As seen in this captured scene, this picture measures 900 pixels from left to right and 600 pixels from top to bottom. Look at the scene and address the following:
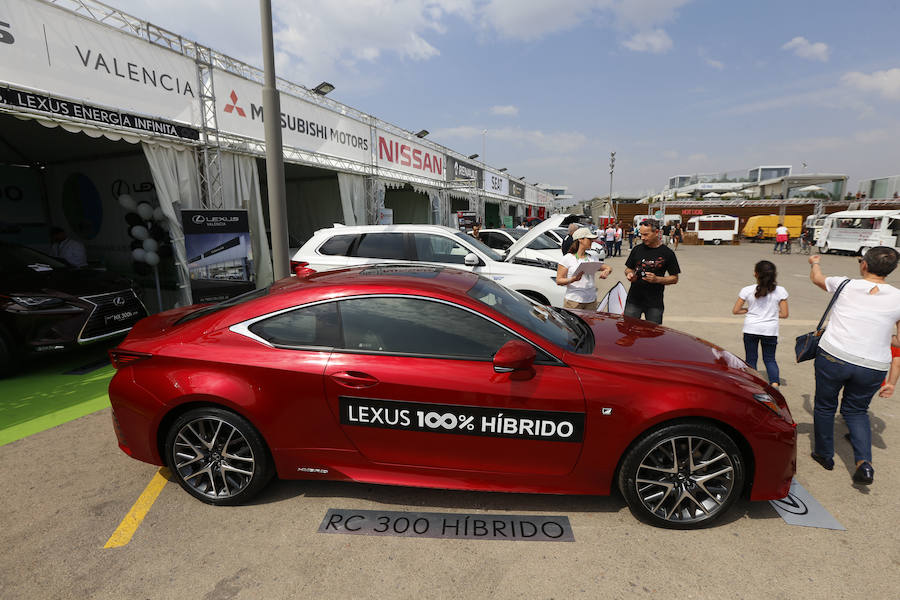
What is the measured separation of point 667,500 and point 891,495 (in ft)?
5.60

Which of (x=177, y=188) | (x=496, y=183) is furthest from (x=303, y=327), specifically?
(x=496, y=183)

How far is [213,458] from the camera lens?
9.06 ft

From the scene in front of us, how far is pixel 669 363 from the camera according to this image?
262 centimetres

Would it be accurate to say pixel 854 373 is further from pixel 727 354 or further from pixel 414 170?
pixel 414 170

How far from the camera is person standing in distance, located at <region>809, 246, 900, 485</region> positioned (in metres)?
2.85

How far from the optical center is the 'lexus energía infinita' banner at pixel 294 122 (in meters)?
7.84

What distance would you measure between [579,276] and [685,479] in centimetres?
280

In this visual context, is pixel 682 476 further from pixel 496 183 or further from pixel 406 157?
pixel 496 183

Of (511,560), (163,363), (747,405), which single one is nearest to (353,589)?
(511,560)

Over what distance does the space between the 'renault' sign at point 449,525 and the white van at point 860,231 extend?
82.1ft

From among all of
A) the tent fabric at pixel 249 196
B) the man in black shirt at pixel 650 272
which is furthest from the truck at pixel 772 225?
the tent fabric at pixel 249 196

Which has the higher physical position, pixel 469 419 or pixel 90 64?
pixel 90 64

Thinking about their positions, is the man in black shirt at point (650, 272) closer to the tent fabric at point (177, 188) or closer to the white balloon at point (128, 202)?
the tent fabric at point (177, 188)

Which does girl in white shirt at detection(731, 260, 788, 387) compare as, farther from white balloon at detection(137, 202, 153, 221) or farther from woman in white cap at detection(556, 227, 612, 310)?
white balloon at detection(137, 202, 153, 221)
